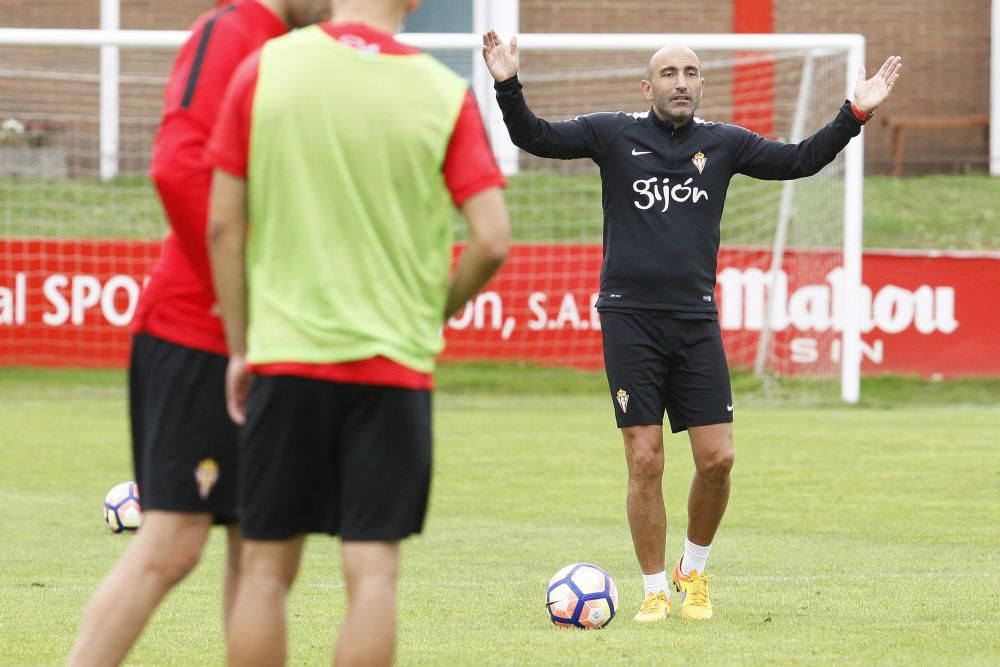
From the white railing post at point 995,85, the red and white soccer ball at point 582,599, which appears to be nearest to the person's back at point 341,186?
the red and white soccer ball at point 582,599

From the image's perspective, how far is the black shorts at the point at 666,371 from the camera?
6.81 meters

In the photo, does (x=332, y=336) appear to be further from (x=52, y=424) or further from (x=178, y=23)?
(x=178, y=23)

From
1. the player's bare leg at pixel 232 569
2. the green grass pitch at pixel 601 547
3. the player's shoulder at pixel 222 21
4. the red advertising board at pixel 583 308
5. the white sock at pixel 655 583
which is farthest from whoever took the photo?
the red advertising board at pixel 583 308

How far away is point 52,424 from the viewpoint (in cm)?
1459

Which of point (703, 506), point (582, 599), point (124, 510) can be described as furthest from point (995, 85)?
point (582, 599)

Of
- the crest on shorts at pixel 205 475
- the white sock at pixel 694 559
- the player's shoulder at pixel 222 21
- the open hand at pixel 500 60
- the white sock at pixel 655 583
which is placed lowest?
the white sock at pixel 655 583

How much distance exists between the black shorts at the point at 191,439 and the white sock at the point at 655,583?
110 inches

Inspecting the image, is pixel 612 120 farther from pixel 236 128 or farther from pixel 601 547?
pixel 236 128

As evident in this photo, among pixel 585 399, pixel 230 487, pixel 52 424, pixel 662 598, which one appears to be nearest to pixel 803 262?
pixel 585 399

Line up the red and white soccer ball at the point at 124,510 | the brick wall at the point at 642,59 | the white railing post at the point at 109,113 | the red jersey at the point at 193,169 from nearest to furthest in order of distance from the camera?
the red jersey at the point at 193,169 < the red and white soccer ball at the point at 124,510 < the white railing post at the point at 109,113 < the brick wall at the point at 642,59

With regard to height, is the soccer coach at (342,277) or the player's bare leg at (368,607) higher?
the soccer coach at (342,277)

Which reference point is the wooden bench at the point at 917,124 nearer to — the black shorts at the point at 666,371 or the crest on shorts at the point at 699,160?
the crest on shorts at the point at 699,160

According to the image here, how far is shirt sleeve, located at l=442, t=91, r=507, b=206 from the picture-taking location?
12.6ft

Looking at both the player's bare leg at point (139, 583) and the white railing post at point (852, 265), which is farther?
the white railing post at point (852, 265)
